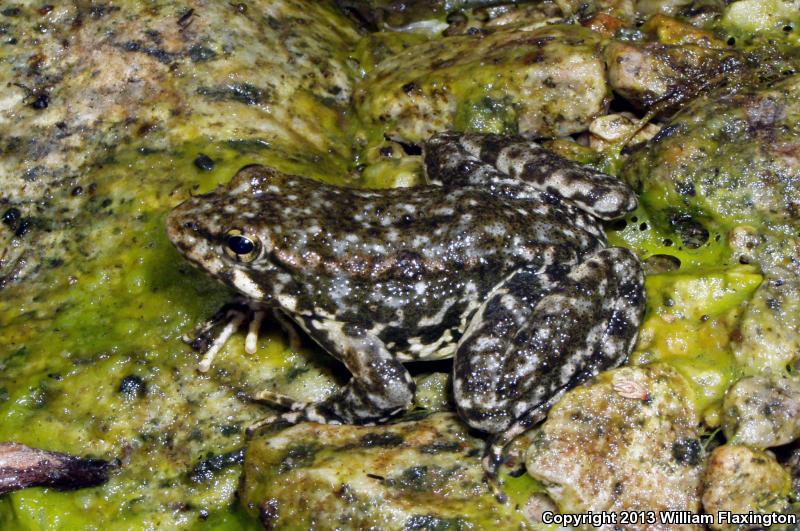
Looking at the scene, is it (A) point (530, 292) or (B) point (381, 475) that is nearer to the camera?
(B) point (381, 475)

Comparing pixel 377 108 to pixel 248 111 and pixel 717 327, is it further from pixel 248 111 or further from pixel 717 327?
pixel 717 327

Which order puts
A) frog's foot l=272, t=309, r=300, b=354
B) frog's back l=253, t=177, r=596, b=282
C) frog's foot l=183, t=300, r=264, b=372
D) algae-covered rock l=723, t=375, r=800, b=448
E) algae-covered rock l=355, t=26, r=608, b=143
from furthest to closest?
algae-covered rock l=355, t=26, r=608, b=143 → frog's foot l=272, t=309, r=300, b=354 → frog's foot l=183, t=300, r=264, b=372 → frog's back l=253, t=177, r=596, b=282 → algae-covered rock l=723, t=375, r=800, b=448

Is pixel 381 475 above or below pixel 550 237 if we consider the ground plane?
below

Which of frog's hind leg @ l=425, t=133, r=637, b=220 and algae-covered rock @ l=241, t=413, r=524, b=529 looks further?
frog's hind leg @ l=425, t=133, r=637, b=220

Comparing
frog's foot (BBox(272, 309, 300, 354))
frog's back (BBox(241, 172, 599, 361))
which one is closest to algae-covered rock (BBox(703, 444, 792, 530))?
frog's back (BBox(241, 172, 599, 361))

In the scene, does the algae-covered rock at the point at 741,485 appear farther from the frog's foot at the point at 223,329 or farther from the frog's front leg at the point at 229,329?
the frog's foot at the point at 223,329

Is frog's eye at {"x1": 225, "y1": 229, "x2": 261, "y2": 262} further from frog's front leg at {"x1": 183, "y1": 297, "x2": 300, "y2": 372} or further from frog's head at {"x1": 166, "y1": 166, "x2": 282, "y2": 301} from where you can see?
frog's front leg at {"x1": 183, "y1": 297, "x2": 300, "y2": 372}

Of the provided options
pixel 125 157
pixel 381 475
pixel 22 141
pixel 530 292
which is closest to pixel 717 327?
pixel 530 292

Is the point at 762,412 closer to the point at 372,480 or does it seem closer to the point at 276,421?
the point at 372,480
